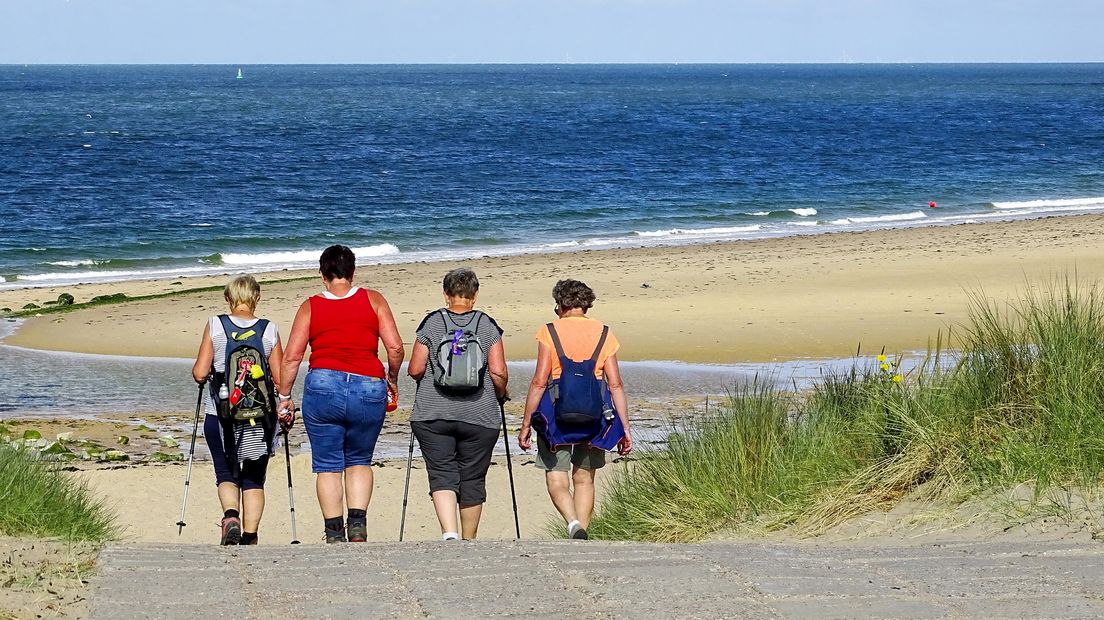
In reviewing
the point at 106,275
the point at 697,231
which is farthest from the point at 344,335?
the point at 697,231

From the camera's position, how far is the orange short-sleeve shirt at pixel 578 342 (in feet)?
21.4

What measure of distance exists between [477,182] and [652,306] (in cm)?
2376

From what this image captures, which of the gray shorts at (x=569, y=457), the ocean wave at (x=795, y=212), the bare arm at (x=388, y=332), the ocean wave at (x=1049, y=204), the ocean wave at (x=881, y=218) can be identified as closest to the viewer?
the bare arm at (x=388, y=332)

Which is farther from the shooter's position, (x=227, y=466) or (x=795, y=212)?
(x=795, y=212)

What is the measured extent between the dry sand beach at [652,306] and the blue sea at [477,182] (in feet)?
15.0

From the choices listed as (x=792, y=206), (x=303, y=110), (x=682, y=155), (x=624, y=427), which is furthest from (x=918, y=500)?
(x=303, y=110)

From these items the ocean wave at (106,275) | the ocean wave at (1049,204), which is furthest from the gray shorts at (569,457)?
the ocean wave at (1049,204)

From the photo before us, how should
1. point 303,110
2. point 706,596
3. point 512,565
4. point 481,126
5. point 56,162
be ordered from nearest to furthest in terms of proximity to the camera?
point 706,596, point 512,565, point 56,162, point 481,126, point 303,110

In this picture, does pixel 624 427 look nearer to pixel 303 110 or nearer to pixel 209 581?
pixel 209 581

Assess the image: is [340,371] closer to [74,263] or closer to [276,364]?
[276,364]

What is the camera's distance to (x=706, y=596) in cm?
495

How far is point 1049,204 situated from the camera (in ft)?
113

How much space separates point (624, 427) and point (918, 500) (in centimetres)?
151

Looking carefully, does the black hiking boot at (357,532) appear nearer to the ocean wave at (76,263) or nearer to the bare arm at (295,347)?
the bare arm at (295,347)
